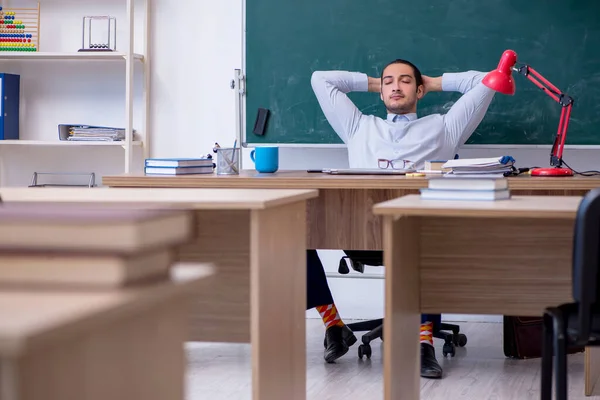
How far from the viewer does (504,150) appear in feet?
14.8

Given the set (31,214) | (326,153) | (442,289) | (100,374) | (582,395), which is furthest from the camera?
(326,153)

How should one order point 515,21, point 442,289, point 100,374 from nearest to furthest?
point 100,374
point 442,289
point 515,21

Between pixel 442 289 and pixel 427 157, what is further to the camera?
pixel 427 157

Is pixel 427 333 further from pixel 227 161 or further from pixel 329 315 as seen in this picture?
pixel 227 161

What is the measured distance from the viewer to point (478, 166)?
319 centimetres

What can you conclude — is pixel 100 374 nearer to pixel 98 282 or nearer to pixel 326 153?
pixel 98 282

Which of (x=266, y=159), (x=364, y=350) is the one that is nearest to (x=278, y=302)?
(x=266, y=159)

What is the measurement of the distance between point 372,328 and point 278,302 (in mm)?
1741

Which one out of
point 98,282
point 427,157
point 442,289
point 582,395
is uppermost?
point 427,157

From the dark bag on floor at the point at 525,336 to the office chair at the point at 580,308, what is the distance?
1775 mm

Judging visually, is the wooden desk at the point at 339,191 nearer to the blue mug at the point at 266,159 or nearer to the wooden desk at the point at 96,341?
the blue mug at the point at 266,159

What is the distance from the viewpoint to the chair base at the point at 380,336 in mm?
3779

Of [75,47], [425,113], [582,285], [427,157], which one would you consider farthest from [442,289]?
[75,47]

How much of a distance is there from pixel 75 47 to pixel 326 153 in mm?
1543
